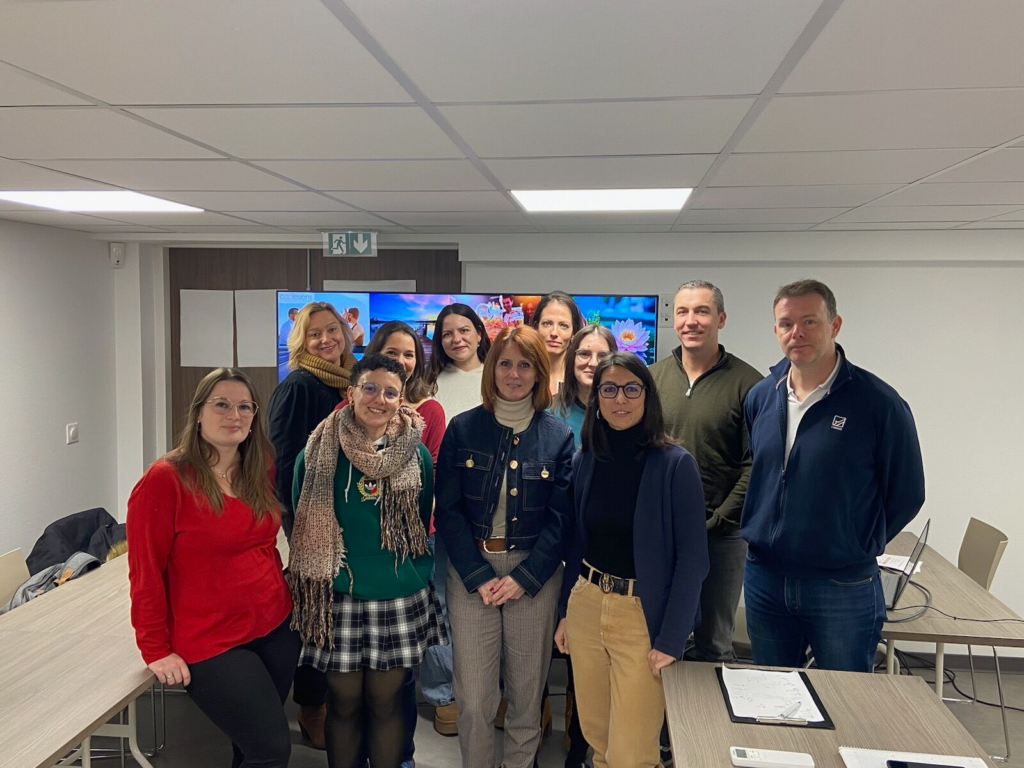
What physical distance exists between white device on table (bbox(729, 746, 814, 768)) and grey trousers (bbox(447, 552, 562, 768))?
884 millimetres

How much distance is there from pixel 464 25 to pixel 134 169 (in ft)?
5.62

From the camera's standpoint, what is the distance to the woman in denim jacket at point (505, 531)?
2.29 meters

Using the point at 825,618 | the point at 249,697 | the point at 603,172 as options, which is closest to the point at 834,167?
the point at 603,172

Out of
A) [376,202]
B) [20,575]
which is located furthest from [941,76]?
[20,575]

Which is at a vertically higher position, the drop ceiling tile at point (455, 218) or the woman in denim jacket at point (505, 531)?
the drop ceiling tile at point (455, 218)

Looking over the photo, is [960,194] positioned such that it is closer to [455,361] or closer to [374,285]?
[455,361]

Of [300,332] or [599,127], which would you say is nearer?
[599,127]

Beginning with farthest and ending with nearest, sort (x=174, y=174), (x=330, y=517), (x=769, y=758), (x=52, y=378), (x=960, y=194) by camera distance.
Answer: (x=52, y=378)
(x=960, y=194)
(x=174, y=174)
(x=330, y=517)
(x=769, y=758)

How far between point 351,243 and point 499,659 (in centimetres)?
248

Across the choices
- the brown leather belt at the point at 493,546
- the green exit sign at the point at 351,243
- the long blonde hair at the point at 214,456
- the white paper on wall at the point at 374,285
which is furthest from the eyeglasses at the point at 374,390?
the white paper on wall at the point at 374,285

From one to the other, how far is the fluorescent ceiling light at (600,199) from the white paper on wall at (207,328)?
2775 mm

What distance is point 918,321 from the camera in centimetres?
409

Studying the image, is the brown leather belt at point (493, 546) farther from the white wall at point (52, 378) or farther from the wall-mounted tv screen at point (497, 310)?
the white wall at point (52, 378)

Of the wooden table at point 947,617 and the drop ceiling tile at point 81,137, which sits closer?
the drop ceiling tile at point 81,137
